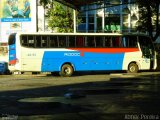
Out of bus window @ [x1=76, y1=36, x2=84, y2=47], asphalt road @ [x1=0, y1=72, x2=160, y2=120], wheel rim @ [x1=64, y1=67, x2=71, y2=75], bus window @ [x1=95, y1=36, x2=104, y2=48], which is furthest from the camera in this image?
bus window @ [x1=95, y1=36, x2=104, y2=48]

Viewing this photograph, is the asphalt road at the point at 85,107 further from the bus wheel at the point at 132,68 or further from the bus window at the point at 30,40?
the bus wheel at the point at 132,68

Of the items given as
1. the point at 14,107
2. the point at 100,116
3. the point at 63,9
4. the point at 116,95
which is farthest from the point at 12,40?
the point at 100,116

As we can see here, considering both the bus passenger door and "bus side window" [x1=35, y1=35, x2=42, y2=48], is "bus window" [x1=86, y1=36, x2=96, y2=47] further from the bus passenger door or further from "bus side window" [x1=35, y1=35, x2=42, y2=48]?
the bus passenger door

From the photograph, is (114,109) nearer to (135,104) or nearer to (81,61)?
(135,104)

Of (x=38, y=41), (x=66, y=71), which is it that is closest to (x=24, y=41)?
(x=38, y=41)

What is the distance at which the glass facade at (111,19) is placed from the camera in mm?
55572

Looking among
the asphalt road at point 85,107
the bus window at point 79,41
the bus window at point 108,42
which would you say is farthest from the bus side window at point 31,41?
the asphalt road at point 85,107

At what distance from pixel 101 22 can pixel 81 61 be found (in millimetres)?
21521

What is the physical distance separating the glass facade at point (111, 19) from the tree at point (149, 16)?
10273mm

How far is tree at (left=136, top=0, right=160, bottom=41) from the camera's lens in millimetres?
43506

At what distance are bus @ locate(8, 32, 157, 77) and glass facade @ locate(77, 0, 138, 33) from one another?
60.5 ft

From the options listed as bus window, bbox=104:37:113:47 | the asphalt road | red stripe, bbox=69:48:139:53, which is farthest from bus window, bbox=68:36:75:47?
the asphalt road

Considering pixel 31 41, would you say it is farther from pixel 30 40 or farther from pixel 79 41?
pixel 79 41

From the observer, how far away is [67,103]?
48.3ft
